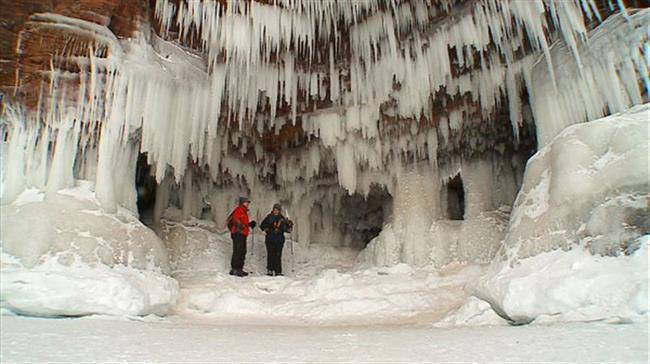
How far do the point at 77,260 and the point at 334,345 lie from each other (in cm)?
396

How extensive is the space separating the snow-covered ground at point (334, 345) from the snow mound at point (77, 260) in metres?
1.18

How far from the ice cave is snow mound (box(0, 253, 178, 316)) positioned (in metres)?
0.02

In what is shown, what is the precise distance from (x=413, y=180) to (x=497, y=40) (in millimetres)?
4146

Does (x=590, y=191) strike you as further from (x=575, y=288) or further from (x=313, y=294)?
(x=313, y=294)

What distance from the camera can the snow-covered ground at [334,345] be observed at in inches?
102

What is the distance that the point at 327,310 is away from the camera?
20.3 feet

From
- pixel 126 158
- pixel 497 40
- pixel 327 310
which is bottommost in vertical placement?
pixel 327 310

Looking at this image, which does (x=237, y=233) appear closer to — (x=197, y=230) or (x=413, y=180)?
(x=197, y=230)

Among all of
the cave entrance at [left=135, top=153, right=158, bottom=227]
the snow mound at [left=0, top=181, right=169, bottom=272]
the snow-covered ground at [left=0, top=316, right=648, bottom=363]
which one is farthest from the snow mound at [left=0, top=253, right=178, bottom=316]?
the cave entrance at [left=135, top=153, right=158, bottom=227]

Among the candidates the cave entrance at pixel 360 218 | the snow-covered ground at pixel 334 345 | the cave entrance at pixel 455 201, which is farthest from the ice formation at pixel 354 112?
the cave entrance at pixel 360 218

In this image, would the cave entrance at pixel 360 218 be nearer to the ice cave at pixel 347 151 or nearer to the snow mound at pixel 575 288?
the ice cave at pixel 347 151

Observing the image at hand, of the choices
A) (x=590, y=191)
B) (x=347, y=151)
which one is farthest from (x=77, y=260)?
(x=590, y=191)

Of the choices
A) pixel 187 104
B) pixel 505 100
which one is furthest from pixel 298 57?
pixel 505 100

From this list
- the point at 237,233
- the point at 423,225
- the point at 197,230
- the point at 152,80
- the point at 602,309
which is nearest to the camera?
the point at 602,309
